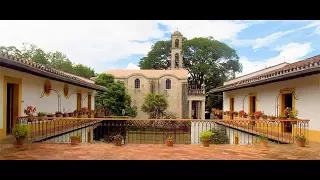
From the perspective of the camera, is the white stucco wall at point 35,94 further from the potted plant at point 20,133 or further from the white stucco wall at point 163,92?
the white stucco wall at point 163,92

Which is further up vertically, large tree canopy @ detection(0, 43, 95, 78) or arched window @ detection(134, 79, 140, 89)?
large tree canopy @ detection(0, 43, 95, 78)

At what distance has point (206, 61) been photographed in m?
30.7

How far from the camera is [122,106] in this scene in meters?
22.5

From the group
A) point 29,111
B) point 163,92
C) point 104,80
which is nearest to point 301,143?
point 29,111

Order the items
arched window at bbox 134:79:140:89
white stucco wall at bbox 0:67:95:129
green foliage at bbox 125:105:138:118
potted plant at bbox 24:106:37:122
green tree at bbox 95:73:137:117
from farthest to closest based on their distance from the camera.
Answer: arched window at bbox 134:79:140:89 → green foliage at bbox 125:105:138:118 → green tree at bbox 95:73:137:117 → potted plant at bbox 24:106:37:122 → white stucco wall at bbox 0:67:95:129

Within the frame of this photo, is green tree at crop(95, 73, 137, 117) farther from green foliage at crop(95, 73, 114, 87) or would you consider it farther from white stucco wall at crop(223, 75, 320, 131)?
white stucco wall at crop(223, 75, 320, 131)

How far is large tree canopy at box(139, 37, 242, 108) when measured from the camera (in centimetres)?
2883

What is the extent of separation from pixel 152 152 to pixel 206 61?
24.7 metres

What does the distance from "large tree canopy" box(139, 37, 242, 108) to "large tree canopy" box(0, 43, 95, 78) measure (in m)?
7.51

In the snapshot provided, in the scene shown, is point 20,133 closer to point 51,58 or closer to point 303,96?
point 303,96

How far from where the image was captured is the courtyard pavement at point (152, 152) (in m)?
6.24

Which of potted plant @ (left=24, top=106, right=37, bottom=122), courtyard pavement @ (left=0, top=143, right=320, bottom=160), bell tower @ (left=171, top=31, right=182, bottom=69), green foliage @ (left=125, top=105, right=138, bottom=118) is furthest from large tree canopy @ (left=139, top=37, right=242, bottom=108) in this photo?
potted plant @ (left=24, top=106, right=37, bottom=122)
